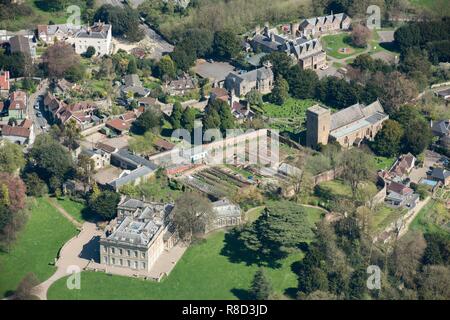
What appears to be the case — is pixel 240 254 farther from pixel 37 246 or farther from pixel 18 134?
pixel 18 134

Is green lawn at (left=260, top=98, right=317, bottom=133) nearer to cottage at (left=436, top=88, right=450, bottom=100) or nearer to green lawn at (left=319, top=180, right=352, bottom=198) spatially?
green lawn at (left=319, top=180, right=352, bottom=198)

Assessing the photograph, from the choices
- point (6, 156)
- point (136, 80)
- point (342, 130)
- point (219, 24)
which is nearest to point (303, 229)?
point (342, 130)

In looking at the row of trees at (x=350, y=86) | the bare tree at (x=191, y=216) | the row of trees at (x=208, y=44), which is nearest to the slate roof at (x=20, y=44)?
the row of trees at (x=208, y=44)

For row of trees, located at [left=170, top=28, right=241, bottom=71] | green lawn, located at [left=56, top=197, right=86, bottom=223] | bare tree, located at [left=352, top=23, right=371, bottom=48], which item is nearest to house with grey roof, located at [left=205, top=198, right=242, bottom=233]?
green lawn, located at [left=56, top=197, right=86, bottom=223]

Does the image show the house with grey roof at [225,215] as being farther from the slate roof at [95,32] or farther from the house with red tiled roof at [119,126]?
the slate roof at [95,32]

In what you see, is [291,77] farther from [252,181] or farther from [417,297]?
[417,297]

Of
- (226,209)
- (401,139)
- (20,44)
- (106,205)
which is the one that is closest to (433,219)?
(401,139)
